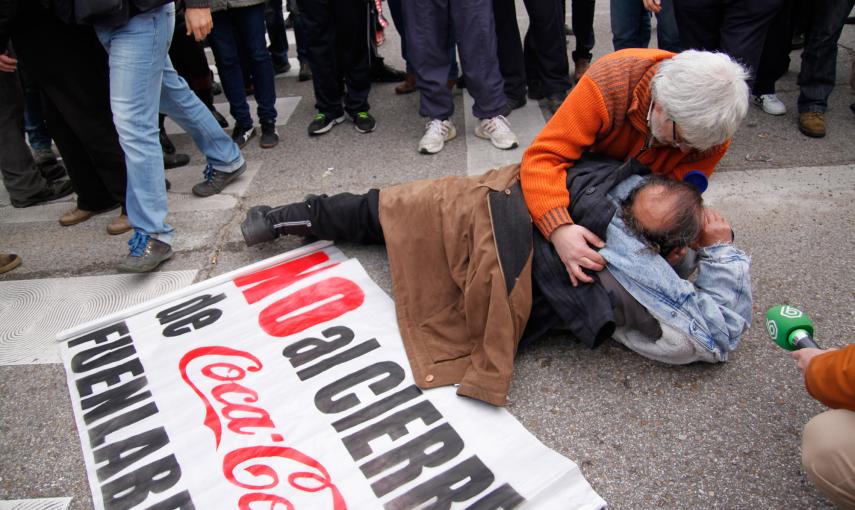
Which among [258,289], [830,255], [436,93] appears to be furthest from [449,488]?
[436,93]

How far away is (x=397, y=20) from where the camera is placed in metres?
4.74

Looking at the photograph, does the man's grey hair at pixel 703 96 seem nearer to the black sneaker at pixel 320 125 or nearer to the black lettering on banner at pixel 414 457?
the black lettering on banner at pixel 414 457

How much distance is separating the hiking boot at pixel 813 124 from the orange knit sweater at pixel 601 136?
1678 mm

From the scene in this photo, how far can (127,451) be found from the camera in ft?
6.12

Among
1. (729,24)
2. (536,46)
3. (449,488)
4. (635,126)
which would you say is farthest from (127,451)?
(729,24)

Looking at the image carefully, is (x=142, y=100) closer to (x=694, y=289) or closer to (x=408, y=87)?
(x=694, y=289)

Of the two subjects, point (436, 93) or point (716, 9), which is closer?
point (716, 9)

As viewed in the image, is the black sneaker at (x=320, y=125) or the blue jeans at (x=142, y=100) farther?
the black sneaker at (x=320, y=125)

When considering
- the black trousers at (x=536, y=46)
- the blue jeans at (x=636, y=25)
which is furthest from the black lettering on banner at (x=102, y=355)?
the blue jeans at (x=636, y=25)

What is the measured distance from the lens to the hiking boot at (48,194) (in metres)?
3.52

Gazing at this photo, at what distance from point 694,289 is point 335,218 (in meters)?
1.44

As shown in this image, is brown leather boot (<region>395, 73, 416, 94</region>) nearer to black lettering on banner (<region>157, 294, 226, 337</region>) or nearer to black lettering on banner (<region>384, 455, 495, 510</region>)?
black lettering on banner (<region>157, 294, 226, 337</region>)

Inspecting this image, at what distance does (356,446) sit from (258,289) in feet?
3.12

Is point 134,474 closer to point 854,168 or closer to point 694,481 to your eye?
point 694,481
